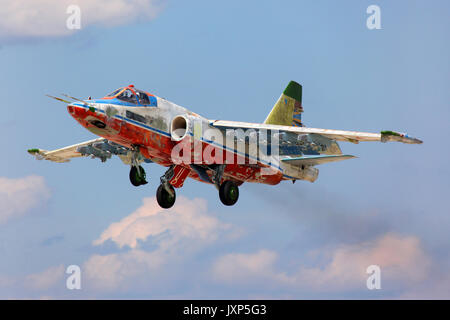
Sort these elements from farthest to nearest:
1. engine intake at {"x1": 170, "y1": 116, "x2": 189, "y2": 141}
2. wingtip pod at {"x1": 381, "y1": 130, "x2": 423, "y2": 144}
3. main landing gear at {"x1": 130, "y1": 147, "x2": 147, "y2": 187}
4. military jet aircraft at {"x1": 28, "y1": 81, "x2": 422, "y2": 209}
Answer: main landing gear at {"x1": 130, "y1": 147, "x2": 147, "y2": 187} < engine intake at {"x1": 170, "y1": 116, "x2": 189, "y2": 141} < military jet aircraft at {"x1": 28, "y1": 81, "x2": 422, "y2": 209} < wingtip pod at {"x1": 381, "y1": 130, "x2": 423, "y2": 144}

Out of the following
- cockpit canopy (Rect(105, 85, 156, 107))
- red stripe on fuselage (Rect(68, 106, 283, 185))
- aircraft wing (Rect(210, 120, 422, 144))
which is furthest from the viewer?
cockpit canopy (Rect(105, 85, 156, 107))

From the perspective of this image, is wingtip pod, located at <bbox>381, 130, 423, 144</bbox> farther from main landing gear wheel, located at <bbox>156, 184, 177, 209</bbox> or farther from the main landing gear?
the main landing gear

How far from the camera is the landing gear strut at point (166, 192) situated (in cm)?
3772

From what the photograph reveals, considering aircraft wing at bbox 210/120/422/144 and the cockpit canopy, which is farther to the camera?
the cockpit canopy

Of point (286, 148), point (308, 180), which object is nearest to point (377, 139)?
point (286, 148)

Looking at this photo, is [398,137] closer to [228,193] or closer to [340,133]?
[340,133]

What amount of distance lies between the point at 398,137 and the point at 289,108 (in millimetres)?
12089

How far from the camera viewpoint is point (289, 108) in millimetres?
43562

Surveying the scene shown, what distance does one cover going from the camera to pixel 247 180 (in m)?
40.1

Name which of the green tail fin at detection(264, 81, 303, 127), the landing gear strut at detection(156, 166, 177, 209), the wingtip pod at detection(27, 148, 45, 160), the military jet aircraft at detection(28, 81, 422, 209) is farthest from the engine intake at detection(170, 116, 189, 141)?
the wingtip pod at detection(27, 148, 45, 160)

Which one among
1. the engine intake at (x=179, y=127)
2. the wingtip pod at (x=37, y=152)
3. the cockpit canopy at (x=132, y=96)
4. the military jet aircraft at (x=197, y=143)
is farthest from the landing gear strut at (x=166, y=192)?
the wingtip pod at (x=37, y=152)

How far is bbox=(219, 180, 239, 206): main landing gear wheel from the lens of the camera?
3775cm

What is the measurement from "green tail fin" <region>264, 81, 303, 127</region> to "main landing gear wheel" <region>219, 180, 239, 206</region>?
5839mm

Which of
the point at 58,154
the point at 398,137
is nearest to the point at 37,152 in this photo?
the point at 58,154
